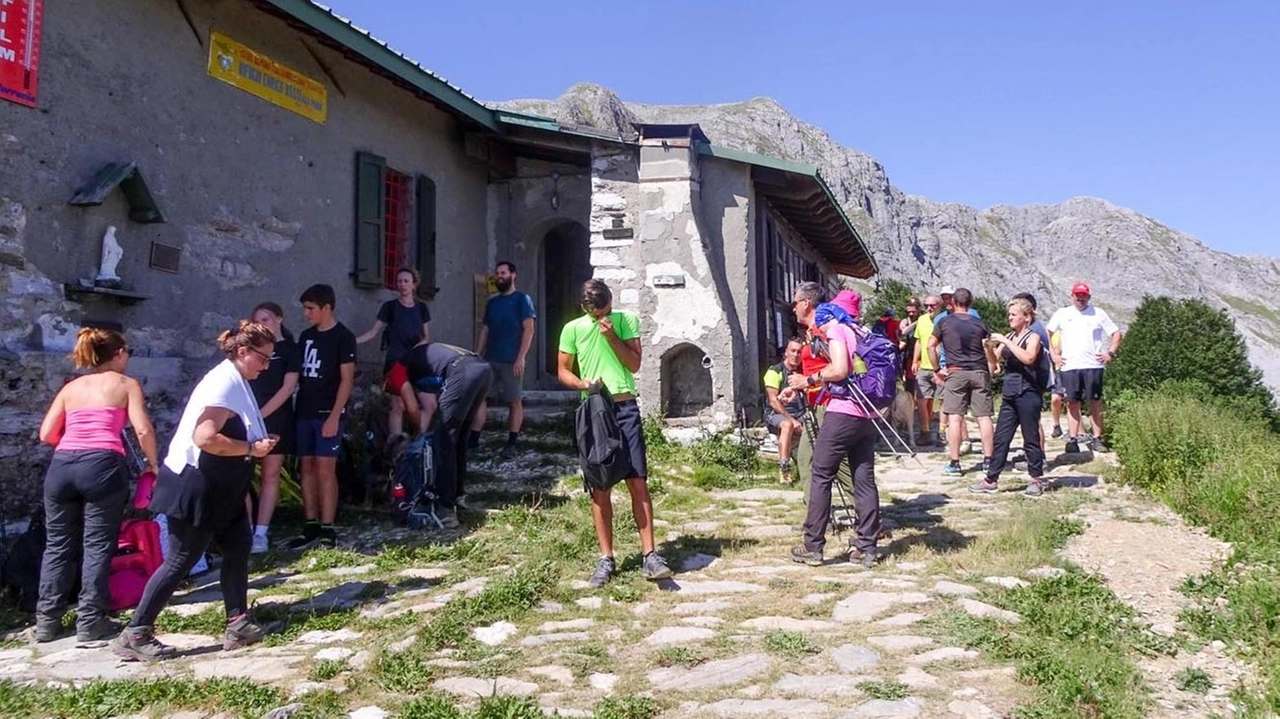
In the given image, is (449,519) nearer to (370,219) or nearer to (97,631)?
(97,631)

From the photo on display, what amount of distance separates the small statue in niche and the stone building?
0.18 feet

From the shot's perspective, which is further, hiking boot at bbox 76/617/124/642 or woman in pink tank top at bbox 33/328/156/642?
woman in pink tank top at bbox 33/328/156/642

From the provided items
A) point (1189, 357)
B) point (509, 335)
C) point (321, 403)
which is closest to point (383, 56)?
point (509, 335)

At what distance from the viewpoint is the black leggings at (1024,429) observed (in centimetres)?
733

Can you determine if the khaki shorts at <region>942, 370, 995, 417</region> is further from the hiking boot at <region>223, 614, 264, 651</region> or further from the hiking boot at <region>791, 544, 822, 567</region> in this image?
the hiking boot at <region>223, 614, 264, 651</region>

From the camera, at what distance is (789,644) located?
3.94 m

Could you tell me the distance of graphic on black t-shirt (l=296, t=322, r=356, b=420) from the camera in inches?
244

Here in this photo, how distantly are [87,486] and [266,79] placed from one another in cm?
451

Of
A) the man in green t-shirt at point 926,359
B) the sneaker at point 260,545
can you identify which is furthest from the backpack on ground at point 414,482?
the man in green t-shirt at point 926,359

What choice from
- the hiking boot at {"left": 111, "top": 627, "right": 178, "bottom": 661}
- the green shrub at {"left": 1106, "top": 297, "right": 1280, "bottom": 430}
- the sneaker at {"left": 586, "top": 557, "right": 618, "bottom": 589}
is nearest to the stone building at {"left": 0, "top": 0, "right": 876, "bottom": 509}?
the hiking boot at {"left": 111, "top": 627, "right": 178, "bottom": 661}

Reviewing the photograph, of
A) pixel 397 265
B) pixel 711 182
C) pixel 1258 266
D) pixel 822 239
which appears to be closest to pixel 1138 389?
pixel 822 239

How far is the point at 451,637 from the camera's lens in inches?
165

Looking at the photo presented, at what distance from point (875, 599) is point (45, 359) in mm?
5174

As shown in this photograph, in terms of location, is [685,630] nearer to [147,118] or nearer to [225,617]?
[225,617]
